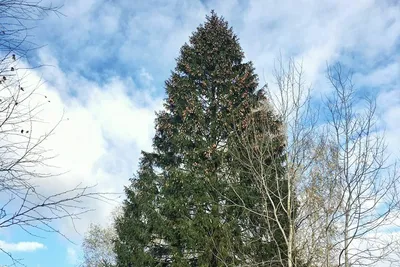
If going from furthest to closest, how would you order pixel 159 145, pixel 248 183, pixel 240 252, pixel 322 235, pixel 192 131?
pixel 159 145, pixel 192 131, pixel 248 183, pixel 240 252, pixel 322 235

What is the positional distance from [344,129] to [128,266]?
7.21 metres

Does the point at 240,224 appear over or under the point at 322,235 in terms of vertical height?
over

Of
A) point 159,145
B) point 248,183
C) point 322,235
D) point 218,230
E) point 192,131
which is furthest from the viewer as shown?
point 159,145

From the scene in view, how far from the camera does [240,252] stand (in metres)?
8.42

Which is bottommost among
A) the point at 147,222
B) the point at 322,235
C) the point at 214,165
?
the point at 322,235

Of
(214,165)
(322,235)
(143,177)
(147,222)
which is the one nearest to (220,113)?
(214,165)

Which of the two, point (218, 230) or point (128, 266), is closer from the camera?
point (218, 230)

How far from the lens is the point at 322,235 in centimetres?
738

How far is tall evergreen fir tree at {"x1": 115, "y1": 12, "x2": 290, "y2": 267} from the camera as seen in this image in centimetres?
914

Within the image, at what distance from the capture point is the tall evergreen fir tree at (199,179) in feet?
30.0

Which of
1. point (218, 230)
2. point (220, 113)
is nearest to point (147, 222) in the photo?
point (218, 230)

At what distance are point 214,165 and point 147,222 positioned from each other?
8.60ft

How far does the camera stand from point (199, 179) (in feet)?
32.7

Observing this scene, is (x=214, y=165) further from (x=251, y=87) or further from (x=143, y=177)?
(x=251, y=87)
